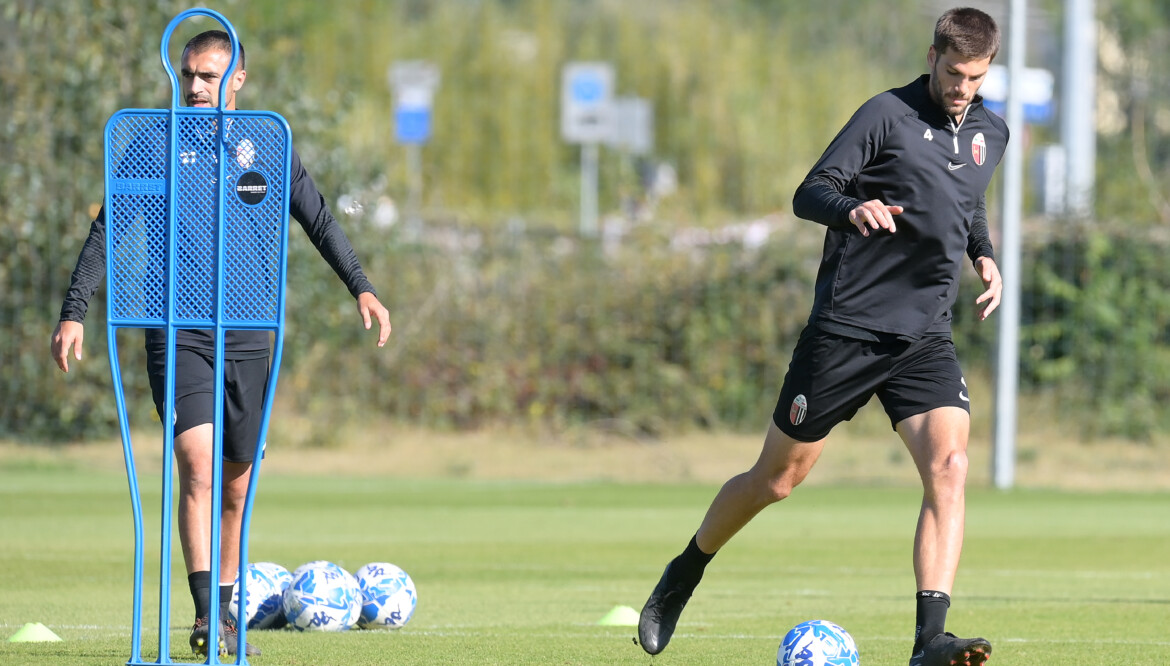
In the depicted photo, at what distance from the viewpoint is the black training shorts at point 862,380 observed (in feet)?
20.2

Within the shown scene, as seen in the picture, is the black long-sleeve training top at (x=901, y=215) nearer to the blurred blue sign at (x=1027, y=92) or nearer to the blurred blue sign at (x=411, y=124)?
the blurred blue sign at (x=1027, y=92)

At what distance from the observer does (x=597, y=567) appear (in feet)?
33.7

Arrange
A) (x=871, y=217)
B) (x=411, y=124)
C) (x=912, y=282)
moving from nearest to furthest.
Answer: (x=871, y=217) < (x=912, y=282) < (x=411, y=124)

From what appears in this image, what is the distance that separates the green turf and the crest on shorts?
975 millimetres

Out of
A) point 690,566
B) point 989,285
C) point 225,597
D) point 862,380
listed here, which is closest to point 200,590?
point 225,597

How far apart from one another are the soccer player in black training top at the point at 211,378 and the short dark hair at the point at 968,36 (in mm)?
2161

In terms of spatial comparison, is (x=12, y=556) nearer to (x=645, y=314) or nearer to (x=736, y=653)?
(x=736, y=653)

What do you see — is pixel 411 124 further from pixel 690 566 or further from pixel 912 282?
pixel 912 282

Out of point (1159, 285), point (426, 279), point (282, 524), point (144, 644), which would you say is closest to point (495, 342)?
point (426, 279)

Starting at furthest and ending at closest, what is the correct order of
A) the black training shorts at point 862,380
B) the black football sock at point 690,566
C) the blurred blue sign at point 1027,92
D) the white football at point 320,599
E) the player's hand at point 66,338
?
the blurred blue sign at point 1027,92
the white football at point 320,599
the black football sock at point 690,566
the black training shorts at point 862,380
the player's hand at point 66,338

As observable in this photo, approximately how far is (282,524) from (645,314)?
5.83 meters

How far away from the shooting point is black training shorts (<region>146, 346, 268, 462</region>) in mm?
6414

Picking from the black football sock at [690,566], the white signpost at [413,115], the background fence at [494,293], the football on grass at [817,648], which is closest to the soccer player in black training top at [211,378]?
the black football sock at [690,566]

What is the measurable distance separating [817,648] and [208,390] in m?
2.42
